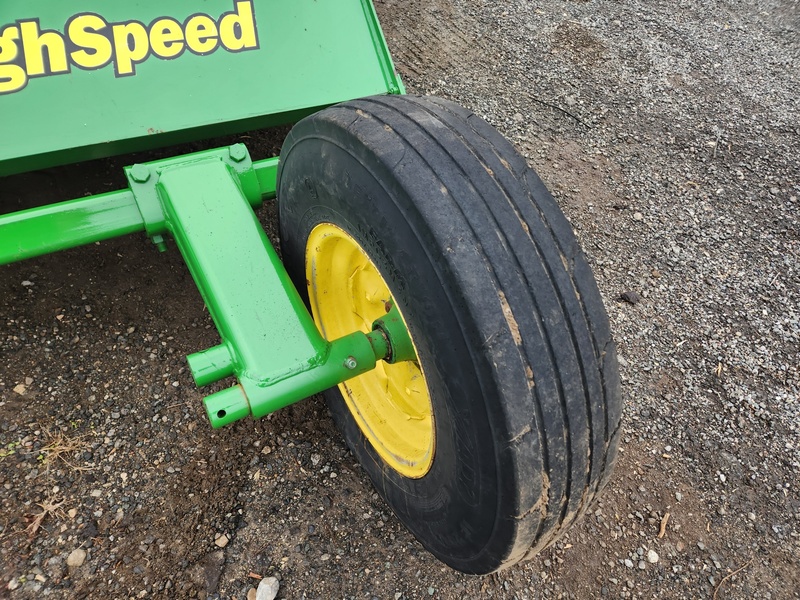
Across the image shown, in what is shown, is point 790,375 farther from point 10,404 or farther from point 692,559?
point 10,404

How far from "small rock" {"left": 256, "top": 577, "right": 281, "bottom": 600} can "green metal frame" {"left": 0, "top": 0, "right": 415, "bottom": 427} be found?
625mm

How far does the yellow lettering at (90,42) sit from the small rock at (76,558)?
5.17 feet

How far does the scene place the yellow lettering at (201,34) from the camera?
2.12 m

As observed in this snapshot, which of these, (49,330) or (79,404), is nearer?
(79,404)

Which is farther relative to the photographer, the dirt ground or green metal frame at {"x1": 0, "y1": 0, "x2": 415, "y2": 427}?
the dirt ground

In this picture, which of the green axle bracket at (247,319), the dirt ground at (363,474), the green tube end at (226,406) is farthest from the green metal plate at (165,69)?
the green tube end at (226,406)

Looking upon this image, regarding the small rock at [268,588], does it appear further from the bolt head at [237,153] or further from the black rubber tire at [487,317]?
the bolt head at [237,153]

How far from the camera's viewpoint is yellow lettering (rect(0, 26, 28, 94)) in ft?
6.23

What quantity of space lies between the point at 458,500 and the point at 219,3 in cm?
190

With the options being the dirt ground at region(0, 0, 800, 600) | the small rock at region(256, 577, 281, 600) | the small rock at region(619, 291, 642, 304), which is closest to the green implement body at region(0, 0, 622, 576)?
the dirt ground at region(0, 0, 800, 600)

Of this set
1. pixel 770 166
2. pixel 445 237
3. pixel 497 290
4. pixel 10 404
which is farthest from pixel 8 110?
pixel 770 166

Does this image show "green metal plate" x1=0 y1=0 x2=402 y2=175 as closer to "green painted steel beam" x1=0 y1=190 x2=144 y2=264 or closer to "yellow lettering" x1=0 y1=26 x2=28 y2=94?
"yellow lettering" x1=0 y1=26 x2=28 y2=94

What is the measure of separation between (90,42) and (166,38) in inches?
9.7

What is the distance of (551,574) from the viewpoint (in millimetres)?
1856
